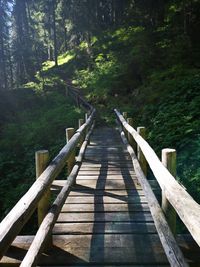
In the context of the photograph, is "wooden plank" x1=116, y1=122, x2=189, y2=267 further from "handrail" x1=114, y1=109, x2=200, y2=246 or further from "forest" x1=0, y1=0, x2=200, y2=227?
"forest" x1=0, y1=0, x2=200, y2=227

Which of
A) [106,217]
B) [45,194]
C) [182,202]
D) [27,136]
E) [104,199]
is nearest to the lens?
[182,202]

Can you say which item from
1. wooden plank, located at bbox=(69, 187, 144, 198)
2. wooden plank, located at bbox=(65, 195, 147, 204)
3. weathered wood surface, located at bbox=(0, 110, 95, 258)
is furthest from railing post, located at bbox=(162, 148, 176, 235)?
wooden plank, located at bbox=(69, 187, 144, 198)

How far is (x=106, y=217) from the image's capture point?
510cm

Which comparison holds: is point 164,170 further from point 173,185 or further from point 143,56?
point 143,56

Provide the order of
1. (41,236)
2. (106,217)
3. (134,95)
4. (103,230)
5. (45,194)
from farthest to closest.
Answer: (134,95) < (106,217) < (103,230) < (45,194) < (41,236)

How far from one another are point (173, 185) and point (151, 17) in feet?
86.0

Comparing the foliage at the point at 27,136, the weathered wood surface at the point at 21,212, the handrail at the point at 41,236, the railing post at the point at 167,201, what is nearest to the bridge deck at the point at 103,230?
the railing post at the point at 167,201

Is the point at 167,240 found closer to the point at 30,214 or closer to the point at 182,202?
the point at 182,202

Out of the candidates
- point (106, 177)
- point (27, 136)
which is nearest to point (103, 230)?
point (106, 177)

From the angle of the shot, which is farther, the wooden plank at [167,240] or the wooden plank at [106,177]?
the wooden plank at [106,177]

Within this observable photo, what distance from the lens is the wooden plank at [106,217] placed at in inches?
196

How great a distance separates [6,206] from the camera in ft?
36.0

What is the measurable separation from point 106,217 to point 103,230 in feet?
1.64

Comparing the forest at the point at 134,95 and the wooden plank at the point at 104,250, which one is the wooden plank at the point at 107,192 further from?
the wooden plank at the point at 104,250
